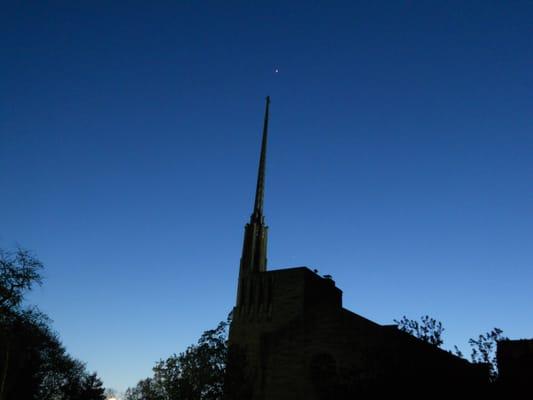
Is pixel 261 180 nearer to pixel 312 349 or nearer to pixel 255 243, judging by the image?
pixel 255 243

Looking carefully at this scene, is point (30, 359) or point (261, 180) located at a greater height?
point (261, 180)

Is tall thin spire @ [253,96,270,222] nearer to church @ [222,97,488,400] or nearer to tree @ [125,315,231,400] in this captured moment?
church @ [222,97,488,400]

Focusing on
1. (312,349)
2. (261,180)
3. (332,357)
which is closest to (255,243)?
(261,180)

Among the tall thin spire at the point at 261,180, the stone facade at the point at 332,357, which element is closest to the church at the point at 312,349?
the stone facade at the point at 332,357

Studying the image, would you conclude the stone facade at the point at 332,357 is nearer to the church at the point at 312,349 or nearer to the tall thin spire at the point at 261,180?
the church at the point at 312,349

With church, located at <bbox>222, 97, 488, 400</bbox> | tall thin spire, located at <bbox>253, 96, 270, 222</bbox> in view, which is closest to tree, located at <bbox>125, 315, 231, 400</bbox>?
church, located at <bbox>222, 97, 488, 400</bbox>

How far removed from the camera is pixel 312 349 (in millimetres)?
32219

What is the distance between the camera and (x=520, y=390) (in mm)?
21484

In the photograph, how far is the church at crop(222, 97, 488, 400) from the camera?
23.9 m

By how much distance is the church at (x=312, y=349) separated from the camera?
2392 centimetres

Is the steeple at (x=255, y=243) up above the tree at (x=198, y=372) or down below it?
above

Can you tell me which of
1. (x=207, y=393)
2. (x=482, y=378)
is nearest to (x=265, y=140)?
(x=207, y=393)

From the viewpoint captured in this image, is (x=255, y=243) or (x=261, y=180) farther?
(x=261, y=180)

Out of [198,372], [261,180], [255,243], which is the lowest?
[198,372]
